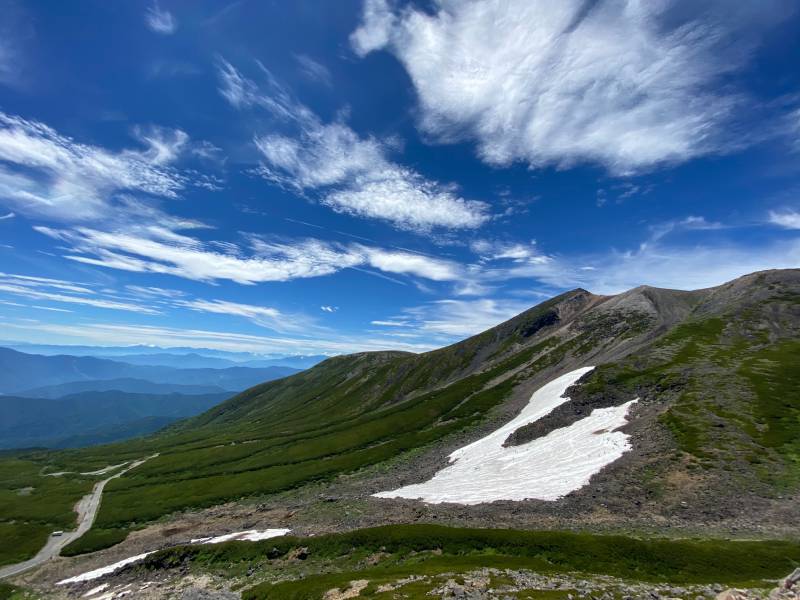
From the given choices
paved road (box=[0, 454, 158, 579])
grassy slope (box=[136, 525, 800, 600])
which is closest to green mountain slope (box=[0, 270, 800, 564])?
paved road (box=[0, 454, 158, 579])

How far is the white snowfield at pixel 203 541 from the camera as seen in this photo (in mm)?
51750

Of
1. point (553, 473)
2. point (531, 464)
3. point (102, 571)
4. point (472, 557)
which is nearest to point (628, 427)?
point (531, 464)

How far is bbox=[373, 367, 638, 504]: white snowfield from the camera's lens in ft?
168

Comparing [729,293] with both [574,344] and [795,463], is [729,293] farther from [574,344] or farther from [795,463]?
[795,463]

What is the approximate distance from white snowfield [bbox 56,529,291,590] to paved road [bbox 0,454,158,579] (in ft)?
64.2

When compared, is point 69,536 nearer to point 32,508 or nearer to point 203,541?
point 32,508

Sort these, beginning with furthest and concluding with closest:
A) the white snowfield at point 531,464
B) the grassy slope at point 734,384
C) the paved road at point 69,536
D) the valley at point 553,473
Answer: the paved road at point 69,536 < the white snowfield at point 531,464 < the grassy slope at point 734,384 < the valley at point 553,473

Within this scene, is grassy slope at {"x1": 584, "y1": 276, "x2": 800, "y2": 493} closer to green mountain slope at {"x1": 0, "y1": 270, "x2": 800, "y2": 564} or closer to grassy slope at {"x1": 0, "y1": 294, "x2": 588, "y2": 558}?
green mountain slope at {"x1": 0, "y1": 270, "x2": 800, "y2": 564}

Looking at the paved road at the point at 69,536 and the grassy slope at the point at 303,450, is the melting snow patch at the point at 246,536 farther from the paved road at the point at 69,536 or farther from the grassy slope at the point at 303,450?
the paved road at the point at 69,536

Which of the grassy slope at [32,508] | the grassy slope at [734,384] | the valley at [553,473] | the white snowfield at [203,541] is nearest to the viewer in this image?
the valley at [553,473]

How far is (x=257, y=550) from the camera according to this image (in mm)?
47438

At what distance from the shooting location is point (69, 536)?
83.3 m

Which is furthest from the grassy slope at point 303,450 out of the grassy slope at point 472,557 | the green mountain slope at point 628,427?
the grassy slope at point 472,557

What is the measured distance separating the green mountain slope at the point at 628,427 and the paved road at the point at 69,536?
3.77 m
